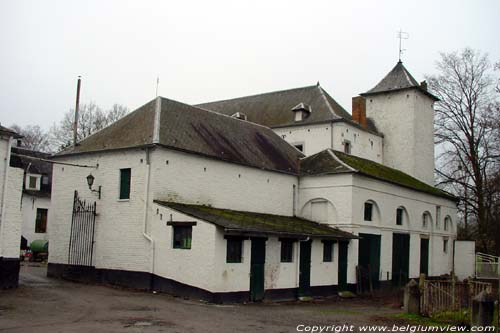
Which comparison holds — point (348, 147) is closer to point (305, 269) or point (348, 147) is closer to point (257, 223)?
point (305, 269)

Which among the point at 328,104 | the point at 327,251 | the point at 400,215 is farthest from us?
the point at 328,104

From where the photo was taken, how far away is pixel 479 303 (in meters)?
13.6

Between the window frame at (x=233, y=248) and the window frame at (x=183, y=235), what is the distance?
4.71ft

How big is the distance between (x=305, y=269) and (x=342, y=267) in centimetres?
335

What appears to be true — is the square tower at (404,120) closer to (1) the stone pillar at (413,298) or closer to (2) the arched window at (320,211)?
(2) the arched window at (320,211)

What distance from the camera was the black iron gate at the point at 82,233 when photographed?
25.1 m

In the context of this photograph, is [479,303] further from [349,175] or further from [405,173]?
[405,173]

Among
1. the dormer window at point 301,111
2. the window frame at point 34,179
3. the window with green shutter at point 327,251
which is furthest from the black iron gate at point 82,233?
the window frame at point 34,179

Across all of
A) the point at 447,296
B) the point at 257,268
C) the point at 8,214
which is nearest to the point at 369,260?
the point at 257,268

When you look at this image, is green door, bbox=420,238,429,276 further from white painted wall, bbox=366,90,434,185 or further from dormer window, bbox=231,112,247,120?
dormer window, bbox=231,112,247,120

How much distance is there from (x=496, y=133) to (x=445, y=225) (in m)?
7.37

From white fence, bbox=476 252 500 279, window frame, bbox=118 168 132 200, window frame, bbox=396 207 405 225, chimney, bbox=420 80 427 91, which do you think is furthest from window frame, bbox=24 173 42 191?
white fence, bbox=476 252 500 279

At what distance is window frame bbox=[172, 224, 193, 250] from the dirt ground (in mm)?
1945

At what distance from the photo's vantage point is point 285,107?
3988 centimetres
